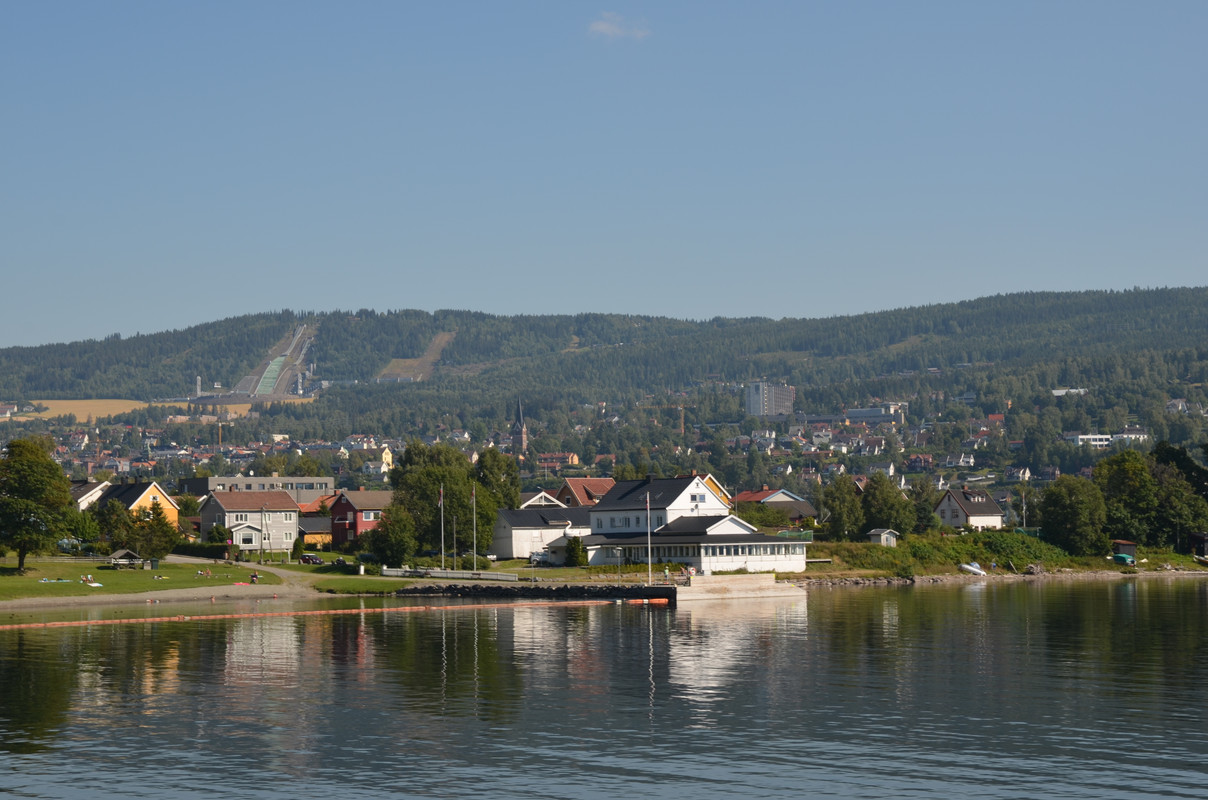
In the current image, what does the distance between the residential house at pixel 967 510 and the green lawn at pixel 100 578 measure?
86.2m

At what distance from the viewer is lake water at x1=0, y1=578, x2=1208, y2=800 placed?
32875 millimetres

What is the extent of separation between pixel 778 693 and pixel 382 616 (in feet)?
122

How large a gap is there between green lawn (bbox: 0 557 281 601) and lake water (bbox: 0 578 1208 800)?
16.3 metres

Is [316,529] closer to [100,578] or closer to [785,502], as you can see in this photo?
[100,578]

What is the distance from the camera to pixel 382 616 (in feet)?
255

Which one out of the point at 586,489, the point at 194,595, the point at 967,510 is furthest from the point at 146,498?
the point at 967,510

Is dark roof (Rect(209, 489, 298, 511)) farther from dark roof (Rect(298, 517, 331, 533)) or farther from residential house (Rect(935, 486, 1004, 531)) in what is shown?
residential house (Rect(935, 486, 1004, 531))

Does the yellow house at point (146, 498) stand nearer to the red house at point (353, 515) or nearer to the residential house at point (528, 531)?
the red house at point (353, 515)

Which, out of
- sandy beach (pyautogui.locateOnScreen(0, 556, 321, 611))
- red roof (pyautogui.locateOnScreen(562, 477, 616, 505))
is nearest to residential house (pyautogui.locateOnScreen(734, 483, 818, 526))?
red roof (pyautogui.locateOnScreen(562, 477, 616, 505))

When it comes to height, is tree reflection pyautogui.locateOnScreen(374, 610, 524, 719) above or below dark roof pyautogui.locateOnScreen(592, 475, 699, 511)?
below

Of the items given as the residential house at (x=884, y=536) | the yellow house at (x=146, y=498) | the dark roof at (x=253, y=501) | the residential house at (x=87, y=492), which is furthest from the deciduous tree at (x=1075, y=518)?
the residential house at (x=87, y=492)

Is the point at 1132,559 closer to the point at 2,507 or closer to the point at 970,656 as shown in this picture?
the point at 970,656

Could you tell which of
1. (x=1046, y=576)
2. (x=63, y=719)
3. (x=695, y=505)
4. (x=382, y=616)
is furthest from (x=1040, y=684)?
(x=1046, y=576)

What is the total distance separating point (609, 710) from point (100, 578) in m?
59.5
